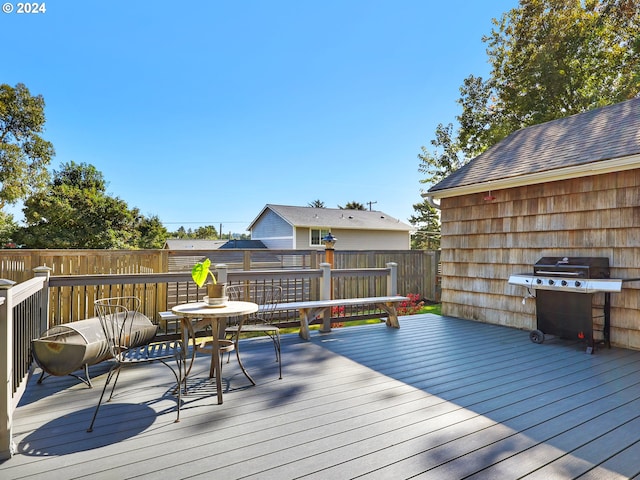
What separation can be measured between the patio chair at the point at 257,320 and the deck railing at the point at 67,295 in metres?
0.34

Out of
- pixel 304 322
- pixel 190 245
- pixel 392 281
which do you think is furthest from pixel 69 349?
pixel 190 245

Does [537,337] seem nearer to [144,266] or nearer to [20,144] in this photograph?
[144,266]

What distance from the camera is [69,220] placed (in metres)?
13.2

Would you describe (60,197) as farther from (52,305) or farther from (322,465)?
(322,465)

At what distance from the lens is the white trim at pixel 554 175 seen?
13.6 feet

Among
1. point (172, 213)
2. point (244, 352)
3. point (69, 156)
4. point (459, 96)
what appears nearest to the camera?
point (244, 352)

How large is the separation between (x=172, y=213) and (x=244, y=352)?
31585 mm

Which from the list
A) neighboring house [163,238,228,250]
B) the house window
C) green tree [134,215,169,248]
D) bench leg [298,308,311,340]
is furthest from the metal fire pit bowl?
neighboring house [163,238,228,250]

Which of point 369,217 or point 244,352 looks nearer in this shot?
point 244,352

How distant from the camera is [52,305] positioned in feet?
18.8

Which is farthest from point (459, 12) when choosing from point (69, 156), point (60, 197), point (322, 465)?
point (69, 156)

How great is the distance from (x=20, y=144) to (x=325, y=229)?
12430mm

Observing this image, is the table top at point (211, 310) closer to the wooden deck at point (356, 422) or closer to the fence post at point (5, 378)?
the wooden deck at point (356, 422)

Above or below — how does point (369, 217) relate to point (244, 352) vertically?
above
